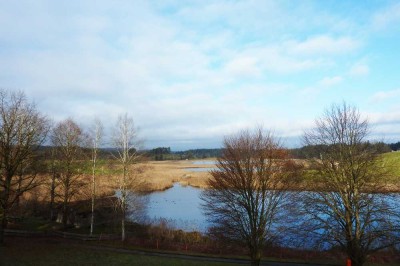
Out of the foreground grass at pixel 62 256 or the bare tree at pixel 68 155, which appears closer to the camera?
the foreground grass at pixel 62 256

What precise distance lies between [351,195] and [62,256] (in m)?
20.9

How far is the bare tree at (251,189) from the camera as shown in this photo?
22359 mm

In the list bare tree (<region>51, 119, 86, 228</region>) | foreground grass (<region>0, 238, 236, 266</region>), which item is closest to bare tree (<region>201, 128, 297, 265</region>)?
foreground grass (<region>0, 238, 236, 266</region>)

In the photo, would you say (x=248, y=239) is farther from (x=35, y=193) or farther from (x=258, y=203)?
(x=35, y=193)

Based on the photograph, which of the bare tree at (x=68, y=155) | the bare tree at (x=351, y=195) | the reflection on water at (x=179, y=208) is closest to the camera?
the bare tree at (x=351, y=195)

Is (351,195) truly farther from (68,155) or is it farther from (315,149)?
(68,155)

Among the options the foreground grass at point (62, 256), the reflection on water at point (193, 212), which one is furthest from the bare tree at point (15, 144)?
the reflection on water at point (193, 212)

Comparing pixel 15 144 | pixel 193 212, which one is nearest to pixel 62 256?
pixel 15 144

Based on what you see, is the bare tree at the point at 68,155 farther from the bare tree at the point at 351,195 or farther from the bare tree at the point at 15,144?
the bare tree at the point at 351,195

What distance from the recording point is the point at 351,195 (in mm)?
22250

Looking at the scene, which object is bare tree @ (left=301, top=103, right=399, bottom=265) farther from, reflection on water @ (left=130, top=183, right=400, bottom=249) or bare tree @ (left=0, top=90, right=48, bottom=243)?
bare tree @ (left=0, top=90, right=48, bottom=243)

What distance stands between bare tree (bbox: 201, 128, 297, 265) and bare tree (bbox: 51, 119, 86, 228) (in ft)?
70.5

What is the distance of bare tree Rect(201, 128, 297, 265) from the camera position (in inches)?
880

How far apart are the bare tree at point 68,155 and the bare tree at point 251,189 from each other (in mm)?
21479
